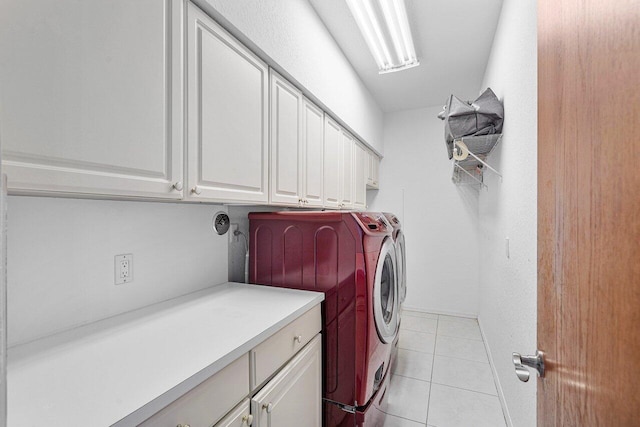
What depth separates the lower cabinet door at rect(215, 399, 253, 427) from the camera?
88 centimetres

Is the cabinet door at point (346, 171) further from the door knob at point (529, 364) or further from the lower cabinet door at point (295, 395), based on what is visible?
the door knob at point (529, 364)

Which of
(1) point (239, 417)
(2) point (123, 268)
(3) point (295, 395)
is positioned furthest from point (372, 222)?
(2) point (123, 268)

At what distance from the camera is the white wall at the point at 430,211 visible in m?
3.67

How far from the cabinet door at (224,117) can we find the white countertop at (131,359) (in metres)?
0.50

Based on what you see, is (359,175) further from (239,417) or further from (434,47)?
(239,417)

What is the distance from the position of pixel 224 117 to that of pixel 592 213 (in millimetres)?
1241

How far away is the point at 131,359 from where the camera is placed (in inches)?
32.9

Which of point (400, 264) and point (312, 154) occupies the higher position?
point (312, 154)

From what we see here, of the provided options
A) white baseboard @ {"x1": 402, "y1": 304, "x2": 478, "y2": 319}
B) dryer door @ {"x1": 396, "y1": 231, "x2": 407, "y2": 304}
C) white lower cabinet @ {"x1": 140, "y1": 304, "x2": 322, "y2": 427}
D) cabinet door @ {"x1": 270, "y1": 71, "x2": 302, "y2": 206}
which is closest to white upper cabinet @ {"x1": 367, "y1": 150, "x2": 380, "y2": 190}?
dryer door @ {"x1": 396, "y1": 231, "x2": 407, "y2": 304}

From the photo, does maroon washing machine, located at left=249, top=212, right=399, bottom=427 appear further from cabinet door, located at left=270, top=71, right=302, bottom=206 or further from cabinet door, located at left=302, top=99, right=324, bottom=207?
cabinet door, located at left=302, top=99, right=324, bottom=207

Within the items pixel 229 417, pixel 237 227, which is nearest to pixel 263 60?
pixel 237 227

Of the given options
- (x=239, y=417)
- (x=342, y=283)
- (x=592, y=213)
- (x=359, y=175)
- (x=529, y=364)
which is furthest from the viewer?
(x=359, y=175)

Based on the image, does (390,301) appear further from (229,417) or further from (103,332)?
(103,332)

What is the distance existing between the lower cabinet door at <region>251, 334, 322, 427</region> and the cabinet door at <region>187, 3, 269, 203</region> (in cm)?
76
